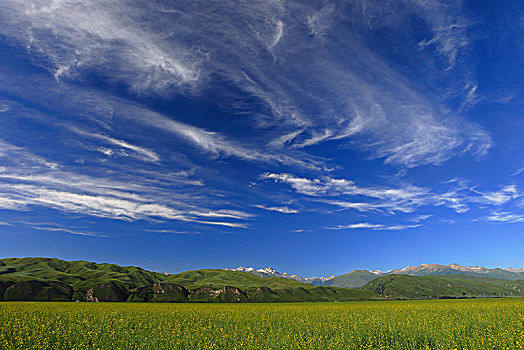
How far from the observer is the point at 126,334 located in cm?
3272

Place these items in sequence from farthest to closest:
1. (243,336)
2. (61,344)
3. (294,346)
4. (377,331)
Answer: (377,331) → (243,336) → (61,344) → (294,346)

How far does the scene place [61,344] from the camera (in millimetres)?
29344

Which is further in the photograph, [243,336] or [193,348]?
[243,336]

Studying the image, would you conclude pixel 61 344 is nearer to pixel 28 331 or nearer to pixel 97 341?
pixel 97 341

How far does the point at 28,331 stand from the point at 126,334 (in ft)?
36.1

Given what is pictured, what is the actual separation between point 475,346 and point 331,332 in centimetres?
1472

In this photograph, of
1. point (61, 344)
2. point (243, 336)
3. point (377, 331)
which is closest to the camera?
point (61, 344)

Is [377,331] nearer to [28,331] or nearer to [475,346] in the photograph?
[475,346]

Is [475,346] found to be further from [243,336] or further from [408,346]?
[243,336]

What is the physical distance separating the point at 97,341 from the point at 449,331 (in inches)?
1455

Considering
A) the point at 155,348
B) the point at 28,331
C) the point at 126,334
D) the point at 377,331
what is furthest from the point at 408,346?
the point at 28,331

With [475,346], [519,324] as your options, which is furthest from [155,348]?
[519,324]

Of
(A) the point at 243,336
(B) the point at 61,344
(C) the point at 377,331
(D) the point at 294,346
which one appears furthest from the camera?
(C) the point at 377,331

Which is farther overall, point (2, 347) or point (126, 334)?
point (126, 334)
